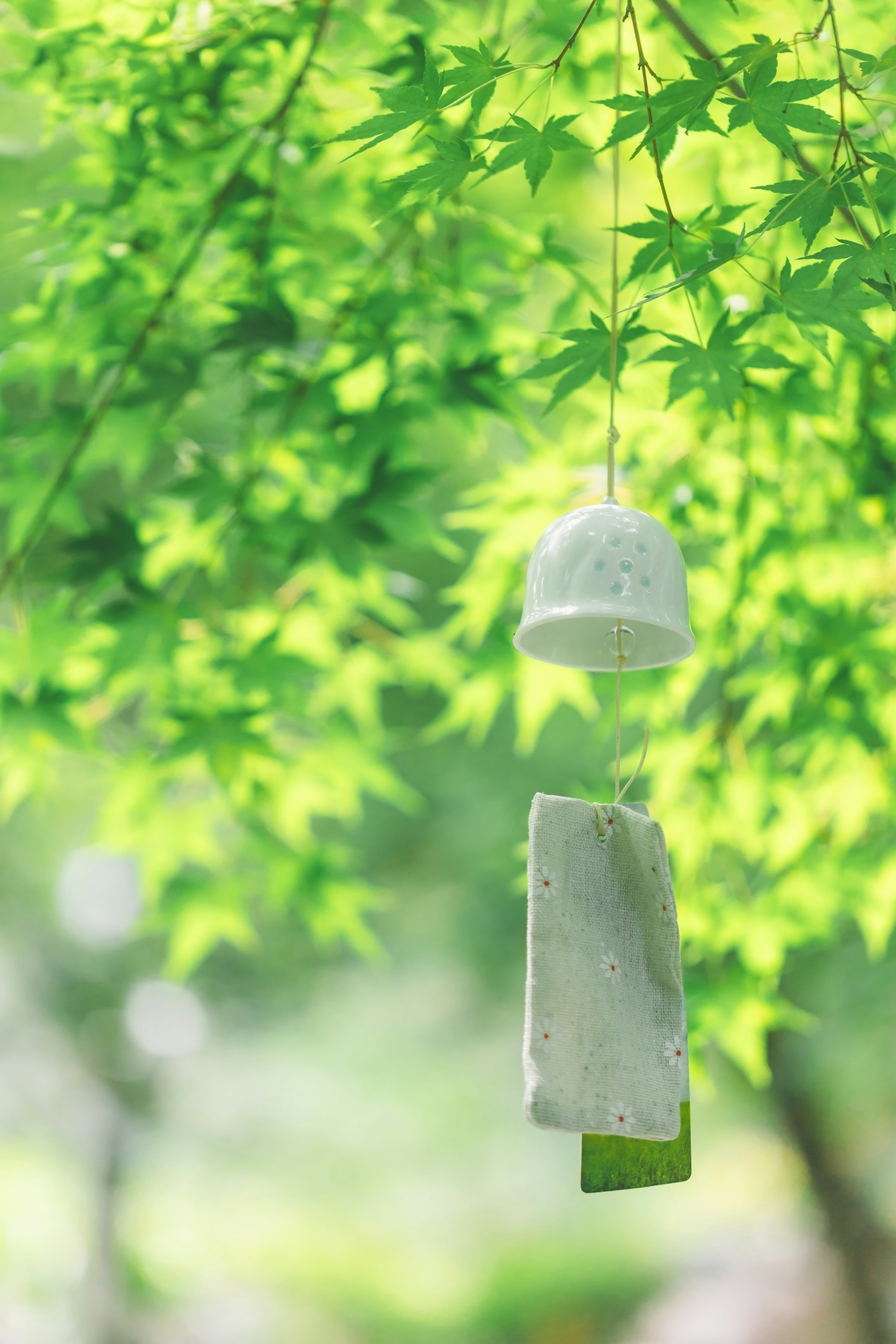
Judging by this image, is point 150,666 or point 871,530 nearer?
point 150,666

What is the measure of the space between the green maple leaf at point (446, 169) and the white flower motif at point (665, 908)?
2.11 feet

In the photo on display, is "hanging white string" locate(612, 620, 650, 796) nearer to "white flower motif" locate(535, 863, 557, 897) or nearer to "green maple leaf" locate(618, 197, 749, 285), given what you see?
"white flower motif" locate(535, 863, 557, 897)

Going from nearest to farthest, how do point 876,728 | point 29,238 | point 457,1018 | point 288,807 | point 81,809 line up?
point 876,728
point 29,238
point 288,807
point 81,809
point 457,1018

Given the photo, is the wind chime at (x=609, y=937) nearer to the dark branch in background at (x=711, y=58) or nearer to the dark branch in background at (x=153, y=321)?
the dark branch in background at (x=711, y=58)

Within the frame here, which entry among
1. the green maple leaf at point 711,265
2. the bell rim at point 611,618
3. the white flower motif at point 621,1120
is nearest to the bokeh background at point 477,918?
the green maple leaf at point 711,265

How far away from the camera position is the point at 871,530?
A: 5.57 ft

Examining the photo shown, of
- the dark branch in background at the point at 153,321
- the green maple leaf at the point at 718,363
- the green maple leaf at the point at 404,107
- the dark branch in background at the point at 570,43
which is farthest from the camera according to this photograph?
the dark branch in background at the point at 153,321

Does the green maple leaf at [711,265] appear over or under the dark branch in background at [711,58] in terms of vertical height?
under

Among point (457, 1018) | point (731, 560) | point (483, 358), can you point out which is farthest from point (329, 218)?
point (457, 1018)

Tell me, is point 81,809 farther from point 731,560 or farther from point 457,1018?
point 731,560

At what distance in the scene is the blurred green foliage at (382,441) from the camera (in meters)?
1.30

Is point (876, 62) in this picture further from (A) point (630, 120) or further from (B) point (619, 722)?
(B) point (619, 722)

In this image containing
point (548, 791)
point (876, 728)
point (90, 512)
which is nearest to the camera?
point (876, 728)

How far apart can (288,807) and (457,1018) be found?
523 cm
